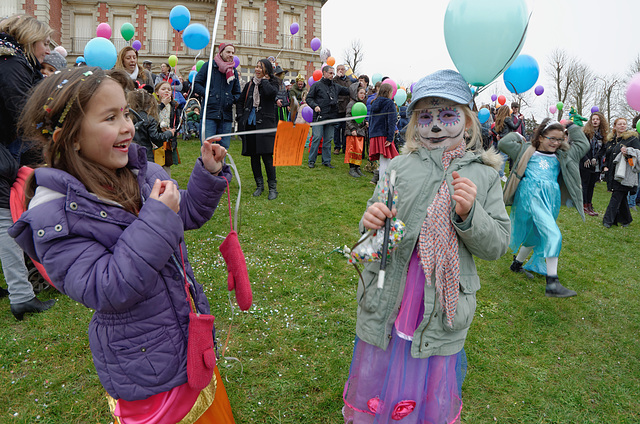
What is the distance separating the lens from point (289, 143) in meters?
2.53

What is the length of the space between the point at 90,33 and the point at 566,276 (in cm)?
3147

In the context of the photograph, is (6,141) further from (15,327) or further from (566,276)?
(566,276)

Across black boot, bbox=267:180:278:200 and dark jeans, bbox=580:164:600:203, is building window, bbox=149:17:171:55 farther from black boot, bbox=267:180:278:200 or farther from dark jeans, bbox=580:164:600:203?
dark jeans, bbox=580:164:600:203

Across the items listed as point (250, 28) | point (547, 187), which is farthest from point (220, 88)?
point (250, 28)

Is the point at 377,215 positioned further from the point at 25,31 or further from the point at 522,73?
the point at 25,31

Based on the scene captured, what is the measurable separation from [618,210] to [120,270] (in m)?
9.70

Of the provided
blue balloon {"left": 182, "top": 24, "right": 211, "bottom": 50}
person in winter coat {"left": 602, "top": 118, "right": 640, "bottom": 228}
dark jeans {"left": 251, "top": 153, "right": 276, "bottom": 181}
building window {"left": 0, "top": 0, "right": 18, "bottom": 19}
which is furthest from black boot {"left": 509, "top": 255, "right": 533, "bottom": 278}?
building window {"left": 0, "top": 0, "right": 18, "bottom": 19}

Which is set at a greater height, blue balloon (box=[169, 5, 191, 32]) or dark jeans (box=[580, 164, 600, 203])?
blue balloon (box=[169, 5, 191, 32])

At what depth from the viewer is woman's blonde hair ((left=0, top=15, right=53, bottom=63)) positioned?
10.2ft

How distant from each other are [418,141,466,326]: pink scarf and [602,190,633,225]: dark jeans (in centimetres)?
808

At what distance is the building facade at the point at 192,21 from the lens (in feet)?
85.1

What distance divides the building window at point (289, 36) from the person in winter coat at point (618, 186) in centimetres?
2290

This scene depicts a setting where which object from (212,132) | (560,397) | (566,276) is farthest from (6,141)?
(566,276)

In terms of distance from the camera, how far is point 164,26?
26578 mm
